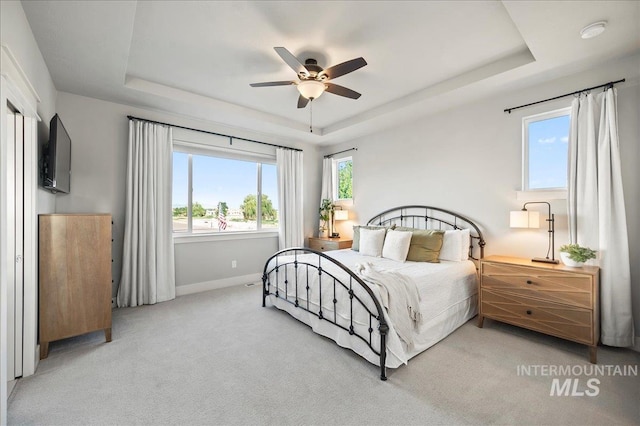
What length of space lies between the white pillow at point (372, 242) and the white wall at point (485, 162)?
0.89m

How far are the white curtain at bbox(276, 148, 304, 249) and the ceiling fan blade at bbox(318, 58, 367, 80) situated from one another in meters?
2.83

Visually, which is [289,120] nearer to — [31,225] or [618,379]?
[31,225]

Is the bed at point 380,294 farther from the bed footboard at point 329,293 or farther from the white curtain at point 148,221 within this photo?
the white curtain at point 148,221

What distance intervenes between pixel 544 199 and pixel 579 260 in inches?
33.8

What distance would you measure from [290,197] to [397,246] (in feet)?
8.32

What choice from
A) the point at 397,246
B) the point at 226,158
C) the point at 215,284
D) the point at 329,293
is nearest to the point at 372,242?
the point at 397,246

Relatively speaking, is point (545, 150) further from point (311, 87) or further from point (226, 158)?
point (226, 158)

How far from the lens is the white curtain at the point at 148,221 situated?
3812mm

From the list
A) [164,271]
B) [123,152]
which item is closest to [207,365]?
[164,271]

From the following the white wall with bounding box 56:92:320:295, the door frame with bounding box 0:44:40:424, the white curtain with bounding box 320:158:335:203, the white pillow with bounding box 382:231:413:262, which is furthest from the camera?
the white curtain with bounding box 320:158:335:203

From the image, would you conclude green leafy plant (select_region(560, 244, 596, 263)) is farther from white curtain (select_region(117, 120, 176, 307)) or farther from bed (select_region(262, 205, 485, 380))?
white curtain (select_region(117, 120, 176, 307))

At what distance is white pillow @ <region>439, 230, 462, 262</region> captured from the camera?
3.56m

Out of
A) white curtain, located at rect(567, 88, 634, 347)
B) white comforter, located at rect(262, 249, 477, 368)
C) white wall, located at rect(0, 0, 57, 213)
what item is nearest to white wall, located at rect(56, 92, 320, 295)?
white wall, located at rect(0, 0, 57, 213)

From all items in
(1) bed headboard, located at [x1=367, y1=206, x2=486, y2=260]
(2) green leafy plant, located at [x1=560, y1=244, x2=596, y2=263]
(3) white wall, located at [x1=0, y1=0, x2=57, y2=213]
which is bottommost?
(2) green leafy plant, located at [x1=560, y1=244, x2=596, y2=263]
